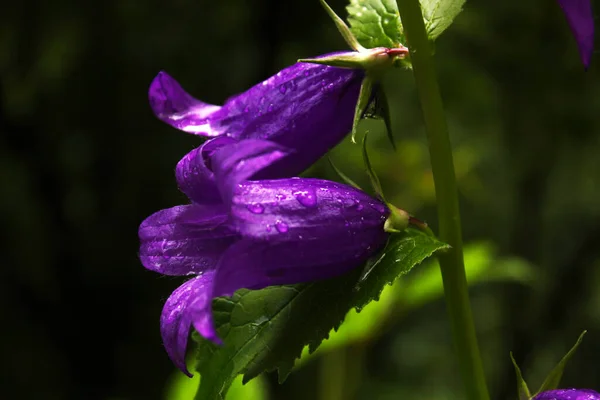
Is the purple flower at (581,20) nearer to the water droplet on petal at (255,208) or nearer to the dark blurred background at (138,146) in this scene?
the water droplet on petal at (255,208)

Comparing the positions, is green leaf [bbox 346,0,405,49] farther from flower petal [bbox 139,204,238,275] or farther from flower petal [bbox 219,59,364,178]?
flower petal [bbox 139,204,238,275]

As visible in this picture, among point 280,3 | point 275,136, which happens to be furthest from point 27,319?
point 275,136

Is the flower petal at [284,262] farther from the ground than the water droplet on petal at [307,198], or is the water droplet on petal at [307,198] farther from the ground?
the water droplet on petal at [307,198]

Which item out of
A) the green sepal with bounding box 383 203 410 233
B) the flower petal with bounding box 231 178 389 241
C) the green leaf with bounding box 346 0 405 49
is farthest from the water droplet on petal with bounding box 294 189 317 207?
the green leaf with bounding box 346 0 405 49

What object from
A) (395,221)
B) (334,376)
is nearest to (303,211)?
(395,221)

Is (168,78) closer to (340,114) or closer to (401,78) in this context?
(340,114)

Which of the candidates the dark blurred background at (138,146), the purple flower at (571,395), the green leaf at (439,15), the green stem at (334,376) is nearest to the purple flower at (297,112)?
the green leaf at (439,15)

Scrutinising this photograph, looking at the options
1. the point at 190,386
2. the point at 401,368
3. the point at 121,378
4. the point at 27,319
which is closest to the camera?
the point at 190,386
